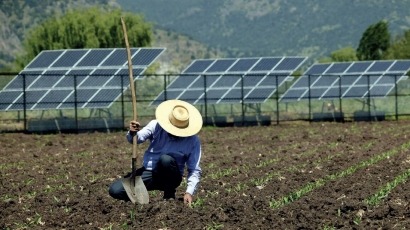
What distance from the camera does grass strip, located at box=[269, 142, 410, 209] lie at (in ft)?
42.5

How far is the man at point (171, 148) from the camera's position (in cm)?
1101

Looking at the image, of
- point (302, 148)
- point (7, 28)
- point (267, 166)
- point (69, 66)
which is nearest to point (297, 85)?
point (69, 66)

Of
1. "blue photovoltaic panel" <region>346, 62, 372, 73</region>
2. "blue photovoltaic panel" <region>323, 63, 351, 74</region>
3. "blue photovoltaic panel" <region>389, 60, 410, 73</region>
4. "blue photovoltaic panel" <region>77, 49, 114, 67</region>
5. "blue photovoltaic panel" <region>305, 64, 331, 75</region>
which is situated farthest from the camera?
"blue photovoltaic panel" <region>305, 64, 331, 75</region>

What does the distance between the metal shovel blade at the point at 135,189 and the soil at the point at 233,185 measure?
172 mm

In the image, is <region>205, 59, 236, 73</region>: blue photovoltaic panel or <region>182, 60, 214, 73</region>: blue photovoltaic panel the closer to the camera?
<region>205, 59, 236, 73</region>: blue photovoltaic panel

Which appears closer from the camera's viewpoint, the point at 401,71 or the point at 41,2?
the point at 401,71

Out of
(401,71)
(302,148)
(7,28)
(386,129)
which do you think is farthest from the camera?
(7,28)

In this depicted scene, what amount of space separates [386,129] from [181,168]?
72.0ft

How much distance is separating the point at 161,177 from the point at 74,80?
21989mm

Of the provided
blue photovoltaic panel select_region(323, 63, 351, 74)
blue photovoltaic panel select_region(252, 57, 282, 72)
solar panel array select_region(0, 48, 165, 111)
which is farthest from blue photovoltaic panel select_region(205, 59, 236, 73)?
solar panel array select_region(0, 48, 165, 111)

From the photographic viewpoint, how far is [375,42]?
4441 inches

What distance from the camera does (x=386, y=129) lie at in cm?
3259

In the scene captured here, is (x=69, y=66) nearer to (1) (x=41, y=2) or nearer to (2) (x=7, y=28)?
(2) (x=7, y=28)

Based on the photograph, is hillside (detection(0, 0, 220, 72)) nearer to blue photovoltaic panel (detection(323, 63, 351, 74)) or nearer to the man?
blue photovoltaic panel (detection(323, 63, 351, 74))
